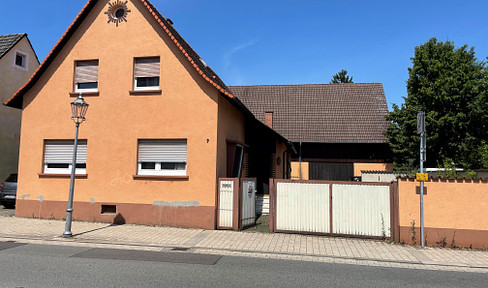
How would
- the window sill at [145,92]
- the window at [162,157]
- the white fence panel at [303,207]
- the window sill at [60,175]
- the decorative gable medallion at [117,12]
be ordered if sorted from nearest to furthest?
1. the white fence panel at [303,207]
2. the window at [162,157]
3. the window sill at [145,92]
4. the window sill at [60,175]
5. the decorative gable medallion at [117,12]

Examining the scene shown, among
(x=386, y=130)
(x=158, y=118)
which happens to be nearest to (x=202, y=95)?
(x=158, y=118)

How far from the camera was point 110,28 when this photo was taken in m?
11.7

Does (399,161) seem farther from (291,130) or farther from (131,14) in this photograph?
(131,14)

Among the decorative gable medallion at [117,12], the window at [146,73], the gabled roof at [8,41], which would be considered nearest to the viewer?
the window at [146,73]

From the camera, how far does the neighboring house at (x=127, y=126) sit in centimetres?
1054

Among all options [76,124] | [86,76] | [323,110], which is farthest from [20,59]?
[323,110]

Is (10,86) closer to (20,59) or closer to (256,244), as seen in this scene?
(20,59)

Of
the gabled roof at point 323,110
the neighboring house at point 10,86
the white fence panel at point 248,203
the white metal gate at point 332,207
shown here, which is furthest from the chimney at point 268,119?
the neighboring house at point 10,86

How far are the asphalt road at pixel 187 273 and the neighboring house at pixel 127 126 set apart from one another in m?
3.53

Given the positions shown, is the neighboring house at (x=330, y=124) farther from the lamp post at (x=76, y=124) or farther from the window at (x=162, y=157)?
the lamp post at (x=76, y=124)

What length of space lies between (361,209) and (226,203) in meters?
3.96

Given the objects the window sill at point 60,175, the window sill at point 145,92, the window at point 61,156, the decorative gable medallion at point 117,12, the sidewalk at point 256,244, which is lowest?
the sidewalk at point 256,244

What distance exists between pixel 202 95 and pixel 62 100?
209 inches

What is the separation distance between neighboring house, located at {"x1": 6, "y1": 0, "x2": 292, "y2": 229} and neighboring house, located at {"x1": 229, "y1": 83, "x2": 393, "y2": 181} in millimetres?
12861
